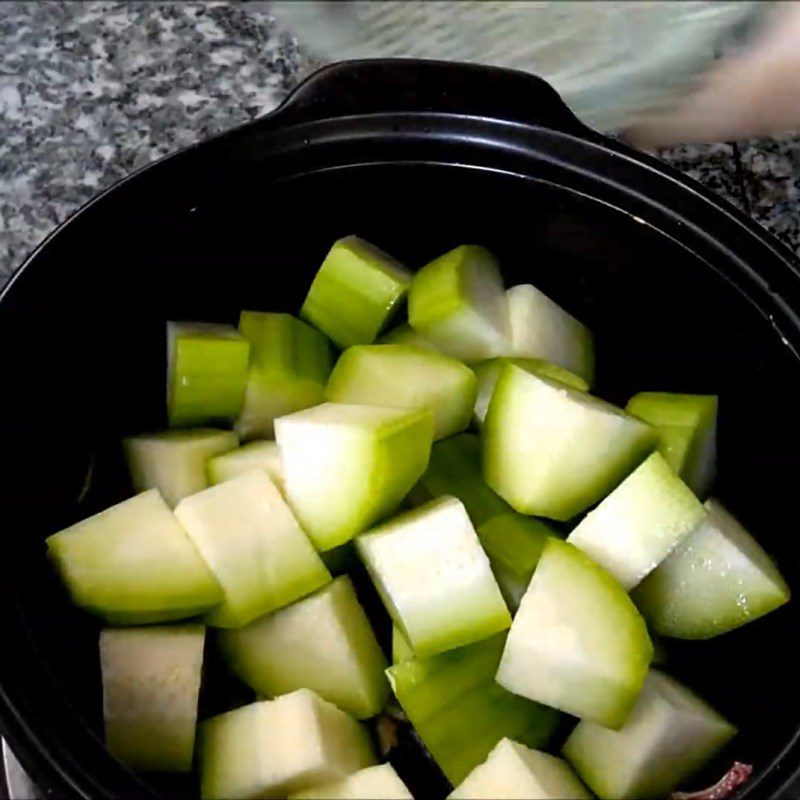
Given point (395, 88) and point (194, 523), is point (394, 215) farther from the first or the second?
point (194, 523)

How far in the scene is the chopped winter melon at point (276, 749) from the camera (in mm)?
685

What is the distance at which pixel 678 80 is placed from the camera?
54 centimetres

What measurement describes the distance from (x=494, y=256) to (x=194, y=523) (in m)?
0.35

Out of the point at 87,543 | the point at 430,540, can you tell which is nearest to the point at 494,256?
the point at 430,540

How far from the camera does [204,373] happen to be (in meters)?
0.84

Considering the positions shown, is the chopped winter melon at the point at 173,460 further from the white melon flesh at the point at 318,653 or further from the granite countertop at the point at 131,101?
the granite countertop at the point at 131,101

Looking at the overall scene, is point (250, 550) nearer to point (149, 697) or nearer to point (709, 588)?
point (149, 697)

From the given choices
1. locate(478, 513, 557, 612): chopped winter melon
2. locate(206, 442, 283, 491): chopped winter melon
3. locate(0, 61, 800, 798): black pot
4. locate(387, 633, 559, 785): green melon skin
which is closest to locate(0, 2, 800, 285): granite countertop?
locate(0, 61, 800, 798): black pot

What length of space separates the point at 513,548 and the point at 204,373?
27 cm

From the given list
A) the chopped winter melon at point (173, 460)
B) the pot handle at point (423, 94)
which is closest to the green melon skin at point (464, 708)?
the chopped winter melon at point (173, 460)

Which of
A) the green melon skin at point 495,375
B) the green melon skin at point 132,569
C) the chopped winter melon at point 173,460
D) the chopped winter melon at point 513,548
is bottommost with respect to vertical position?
the chopped winter melon at point 513,548

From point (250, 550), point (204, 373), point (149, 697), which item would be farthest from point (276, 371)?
point (149, 697)

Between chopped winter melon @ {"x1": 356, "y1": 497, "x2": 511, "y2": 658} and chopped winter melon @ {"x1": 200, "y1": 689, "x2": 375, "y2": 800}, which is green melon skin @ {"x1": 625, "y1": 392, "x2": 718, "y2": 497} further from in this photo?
chopped winter melon @ {"x1": 200, "y1": 689, "x2": 375, "y2": 800}

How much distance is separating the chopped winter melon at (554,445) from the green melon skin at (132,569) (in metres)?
0.23
